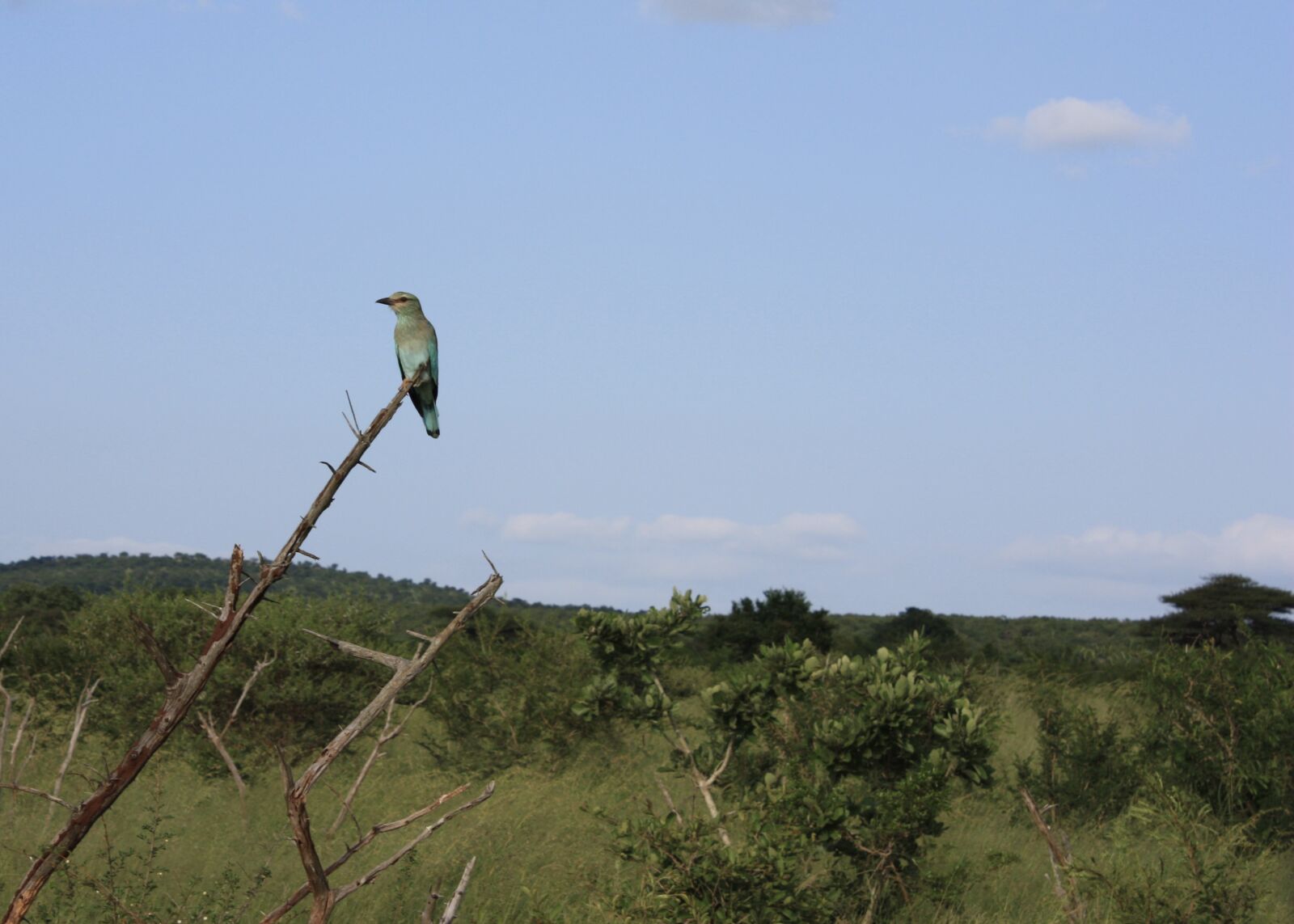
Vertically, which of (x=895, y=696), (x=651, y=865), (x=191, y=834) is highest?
(x=895, y=696)

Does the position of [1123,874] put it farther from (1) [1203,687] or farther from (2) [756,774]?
(1) [1203,687]

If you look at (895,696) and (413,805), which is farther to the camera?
(413,805)

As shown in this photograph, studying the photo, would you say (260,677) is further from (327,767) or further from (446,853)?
(327,767)

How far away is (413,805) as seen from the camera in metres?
13.0

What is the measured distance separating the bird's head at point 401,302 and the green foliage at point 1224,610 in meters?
31.4

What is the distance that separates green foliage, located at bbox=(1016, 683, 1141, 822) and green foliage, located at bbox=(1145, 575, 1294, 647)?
75.1 feet

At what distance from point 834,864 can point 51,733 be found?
1347 cm

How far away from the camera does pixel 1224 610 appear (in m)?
36.4

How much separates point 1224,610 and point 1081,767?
84.1 feet

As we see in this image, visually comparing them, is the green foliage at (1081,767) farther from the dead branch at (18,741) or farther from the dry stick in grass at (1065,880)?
the dead branch at (18,741)

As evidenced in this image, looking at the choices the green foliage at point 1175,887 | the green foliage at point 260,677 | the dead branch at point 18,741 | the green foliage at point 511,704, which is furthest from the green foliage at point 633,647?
the green foliage at point 260,677

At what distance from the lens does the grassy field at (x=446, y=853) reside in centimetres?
898

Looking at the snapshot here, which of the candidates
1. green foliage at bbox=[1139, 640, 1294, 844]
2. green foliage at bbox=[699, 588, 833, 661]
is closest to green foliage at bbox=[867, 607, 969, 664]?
green foliage at bbox=[699, 588, 833, 661]

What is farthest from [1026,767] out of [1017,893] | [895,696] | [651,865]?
[651,865]
